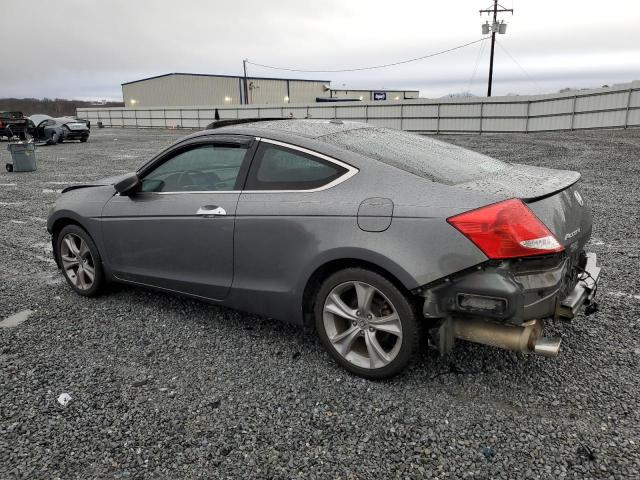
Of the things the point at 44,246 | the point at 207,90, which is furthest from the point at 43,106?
the point at 44,246

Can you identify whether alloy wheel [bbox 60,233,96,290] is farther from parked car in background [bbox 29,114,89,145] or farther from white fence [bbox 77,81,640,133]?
parked car in background [bbox 29,114,89,145]

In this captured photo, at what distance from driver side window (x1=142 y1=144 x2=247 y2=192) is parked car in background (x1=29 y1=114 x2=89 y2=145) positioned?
26.6m

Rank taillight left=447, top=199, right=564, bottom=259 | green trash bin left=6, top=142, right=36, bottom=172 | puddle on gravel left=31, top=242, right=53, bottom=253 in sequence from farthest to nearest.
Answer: green trash bin left=6, top=142, right=36, bottom=172, puddle on gravel left=31, top=242, right=53, bottom=253, taillight left=447, top=199, right=564, bottom=259

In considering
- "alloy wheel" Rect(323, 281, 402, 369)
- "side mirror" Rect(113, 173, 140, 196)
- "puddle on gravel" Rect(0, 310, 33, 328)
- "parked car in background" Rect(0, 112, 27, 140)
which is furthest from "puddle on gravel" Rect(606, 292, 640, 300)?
"parked car in background" Rect(0, 112, 27, 140)

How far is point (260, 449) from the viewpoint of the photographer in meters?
2.52

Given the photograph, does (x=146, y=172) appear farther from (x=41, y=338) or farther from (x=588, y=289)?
(x=588, y=289)

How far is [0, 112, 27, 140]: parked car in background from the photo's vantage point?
2711 centimetres

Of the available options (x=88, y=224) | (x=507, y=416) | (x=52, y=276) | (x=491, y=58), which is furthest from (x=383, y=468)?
(x=491, y=58)

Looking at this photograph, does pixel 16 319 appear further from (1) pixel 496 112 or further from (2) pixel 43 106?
(2) pixel 43 106

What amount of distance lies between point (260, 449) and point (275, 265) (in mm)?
1159

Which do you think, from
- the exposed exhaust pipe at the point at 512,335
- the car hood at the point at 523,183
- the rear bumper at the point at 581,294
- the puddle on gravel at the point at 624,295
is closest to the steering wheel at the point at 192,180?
the car hood at the point at 523,183

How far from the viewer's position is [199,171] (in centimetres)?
385

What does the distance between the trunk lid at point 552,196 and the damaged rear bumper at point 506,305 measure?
201mm

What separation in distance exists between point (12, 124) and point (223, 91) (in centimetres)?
3535
